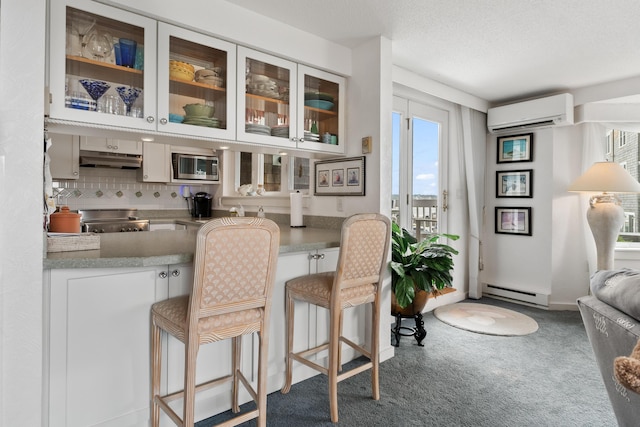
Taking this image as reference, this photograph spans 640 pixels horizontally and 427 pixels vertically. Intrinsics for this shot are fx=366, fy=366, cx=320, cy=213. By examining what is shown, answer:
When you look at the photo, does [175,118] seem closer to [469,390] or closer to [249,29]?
[249,29]

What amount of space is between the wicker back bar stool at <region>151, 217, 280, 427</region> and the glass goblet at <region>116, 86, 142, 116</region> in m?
0.96

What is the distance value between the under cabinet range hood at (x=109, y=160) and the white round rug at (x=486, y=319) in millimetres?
3760

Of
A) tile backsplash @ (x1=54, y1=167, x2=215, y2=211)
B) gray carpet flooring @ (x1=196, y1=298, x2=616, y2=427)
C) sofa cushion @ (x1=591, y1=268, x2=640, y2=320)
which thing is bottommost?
gray carpet flooring @ (x1=196, y1=298, x2=616, y2=427)

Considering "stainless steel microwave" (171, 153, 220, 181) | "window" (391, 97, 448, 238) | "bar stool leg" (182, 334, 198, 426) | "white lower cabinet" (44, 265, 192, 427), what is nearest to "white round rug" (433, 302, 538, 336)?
"window" (391, 97, 448, 238)

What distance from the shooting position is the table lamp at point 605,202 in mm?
3434

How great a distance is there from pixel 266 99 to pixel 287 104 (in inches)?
6.9

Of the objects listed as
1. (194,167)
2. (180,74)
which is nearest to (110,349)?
(180,74)

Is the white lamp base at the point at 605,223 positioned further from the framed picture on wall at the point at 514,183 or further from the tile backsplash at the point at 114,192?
the tile backsplash at the point at 114,192

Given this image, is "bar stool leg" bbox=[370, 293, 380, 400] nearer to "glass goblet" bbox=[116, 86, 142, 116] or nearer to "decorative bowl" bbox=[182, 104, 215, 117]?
"decorative bowl" bbox=[182, 104, 215, 117]

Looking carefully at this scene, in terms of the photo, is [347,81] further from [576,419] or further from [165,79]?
[576,419]

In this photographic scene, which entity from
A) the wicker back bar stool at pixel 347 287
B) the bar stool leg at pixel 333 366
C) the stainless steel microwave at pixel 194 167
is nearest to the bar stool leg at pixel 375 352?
the wicker back bar stool at pixel 347 287

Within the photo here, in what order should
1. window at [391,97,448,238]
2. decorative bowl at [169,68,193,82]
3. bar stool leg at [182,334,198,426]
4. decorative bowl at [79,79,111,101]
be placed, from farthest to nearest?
window at [391,97,448,238]
decorative bowl at [169,68,193,82]
decorative bowl at [79,79,111,101]
bar stool leg at [182,334,198,426]

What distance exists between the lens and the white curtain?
168 inches

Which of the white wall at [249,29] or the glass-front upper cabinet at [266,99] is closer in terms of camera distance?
the white wall at [249,29]
